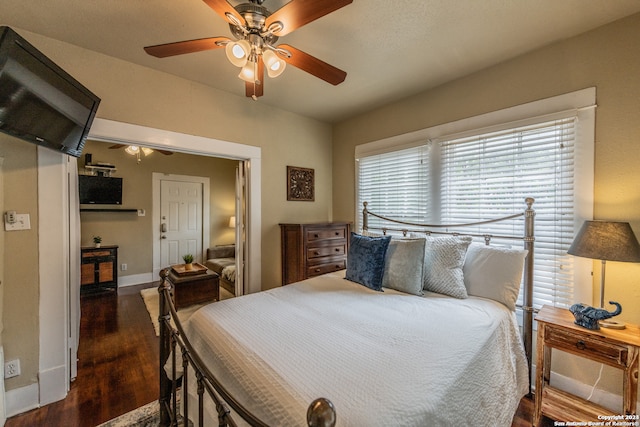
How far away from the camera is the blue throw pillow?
86.4 inches

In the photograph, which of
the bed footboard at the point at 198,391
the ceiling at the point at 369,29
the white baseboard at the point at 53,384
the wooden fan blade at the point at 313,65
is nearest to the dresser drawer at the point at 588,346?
the bed footboard at the point at 198,391

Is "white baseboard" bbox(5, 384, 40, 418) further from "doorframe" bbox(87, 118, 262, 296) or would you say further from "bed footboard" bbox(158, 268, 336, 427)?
"doorframe" bbox(87, 118, 262, 296)

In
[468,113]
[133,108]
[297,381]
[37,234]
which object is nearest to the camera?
[297,381]

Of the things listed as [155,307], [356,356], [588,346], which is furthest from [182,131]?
[588,346]

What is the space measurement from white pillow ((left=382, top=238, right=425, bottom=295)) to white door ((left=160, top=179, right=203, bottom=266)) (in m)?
4.73

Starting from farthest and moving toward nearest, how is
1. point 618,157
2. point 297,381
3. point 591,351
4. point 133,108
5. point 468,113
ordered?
point 468,113, point 133,108, point 618,157, point 591,351, point 297,381

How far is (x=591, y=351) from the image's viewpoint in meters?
1.53

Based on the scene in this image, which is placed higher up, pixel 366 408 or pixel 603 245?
pixel 603 245

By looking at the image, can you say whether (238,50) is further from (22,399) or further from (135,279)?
(135,279)

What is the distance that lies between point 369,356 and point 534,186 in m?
1.97

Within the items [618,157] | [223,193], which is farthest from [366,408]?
[223,193]

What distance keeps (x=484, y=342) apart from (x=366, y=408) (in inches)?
34.9

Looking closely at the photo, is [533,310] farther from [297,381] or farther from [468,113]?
[297,381]

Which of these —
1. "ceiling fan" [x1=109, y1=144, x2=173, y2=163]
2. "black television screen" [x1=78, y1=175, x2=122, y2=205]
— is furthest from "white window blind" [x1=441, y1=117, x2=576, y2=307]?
"black television screen" [x1=78, y1=175, x2=122, y2=205]
